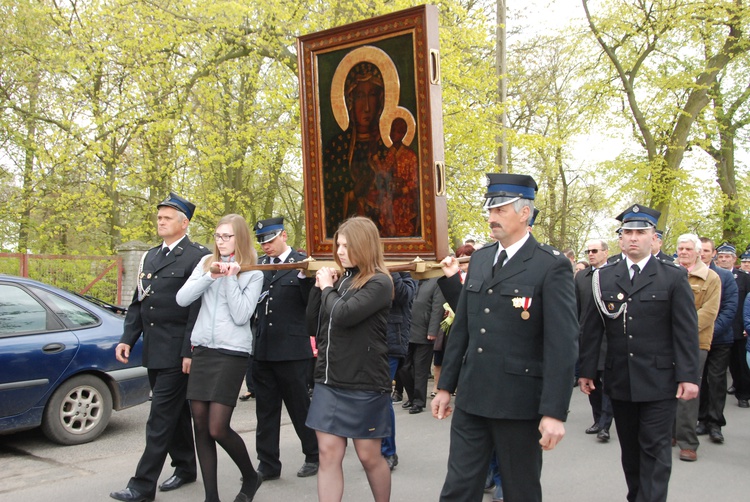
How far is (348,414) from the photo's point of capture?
4047mm

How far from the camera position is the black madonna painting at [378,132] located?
4.61 metres

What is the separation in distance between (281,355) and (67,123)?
14816 millimetres

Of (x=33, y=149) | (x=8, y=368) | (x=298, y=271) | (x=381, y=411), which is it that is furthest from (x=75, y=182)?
(x=381, y=411)

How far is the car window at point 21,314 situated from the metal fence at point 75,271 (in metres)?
6.40

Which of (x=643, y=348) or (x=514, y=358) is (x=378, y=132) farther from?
(x=643, y=348)

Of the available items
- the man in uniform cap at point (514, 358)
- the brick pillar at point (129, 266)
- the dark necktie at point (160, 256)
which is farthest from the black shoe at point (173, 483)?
the brick pillar at point (129, 266)

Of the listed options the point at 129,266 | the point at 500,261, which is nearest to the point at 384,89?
the point at 500,261

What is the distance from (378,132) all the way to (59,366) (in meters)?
3.91

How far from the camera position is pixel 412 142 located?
15.4 feet

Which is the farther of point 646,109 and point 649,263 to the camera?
point 646,109

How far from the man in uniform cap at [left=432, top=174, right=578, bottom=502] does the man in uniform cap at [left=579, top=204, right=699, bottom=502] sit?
137 centimetres

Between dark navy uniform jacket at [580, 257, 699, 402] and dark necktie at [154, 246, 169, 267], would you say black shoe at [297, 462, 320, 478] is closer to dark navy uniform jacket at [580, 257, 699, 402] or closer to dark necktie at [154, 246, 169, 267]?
dark necktie at [154, 246, 169, 267]

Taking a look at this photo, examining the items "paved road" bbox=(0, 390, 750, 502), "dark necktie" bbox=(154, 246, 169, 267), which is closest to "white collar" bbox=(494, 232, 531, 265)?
"paved road" bbox=(0, 390, 750, 502)

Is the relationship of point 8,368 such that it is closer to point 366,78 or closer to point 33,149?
point 366,78
